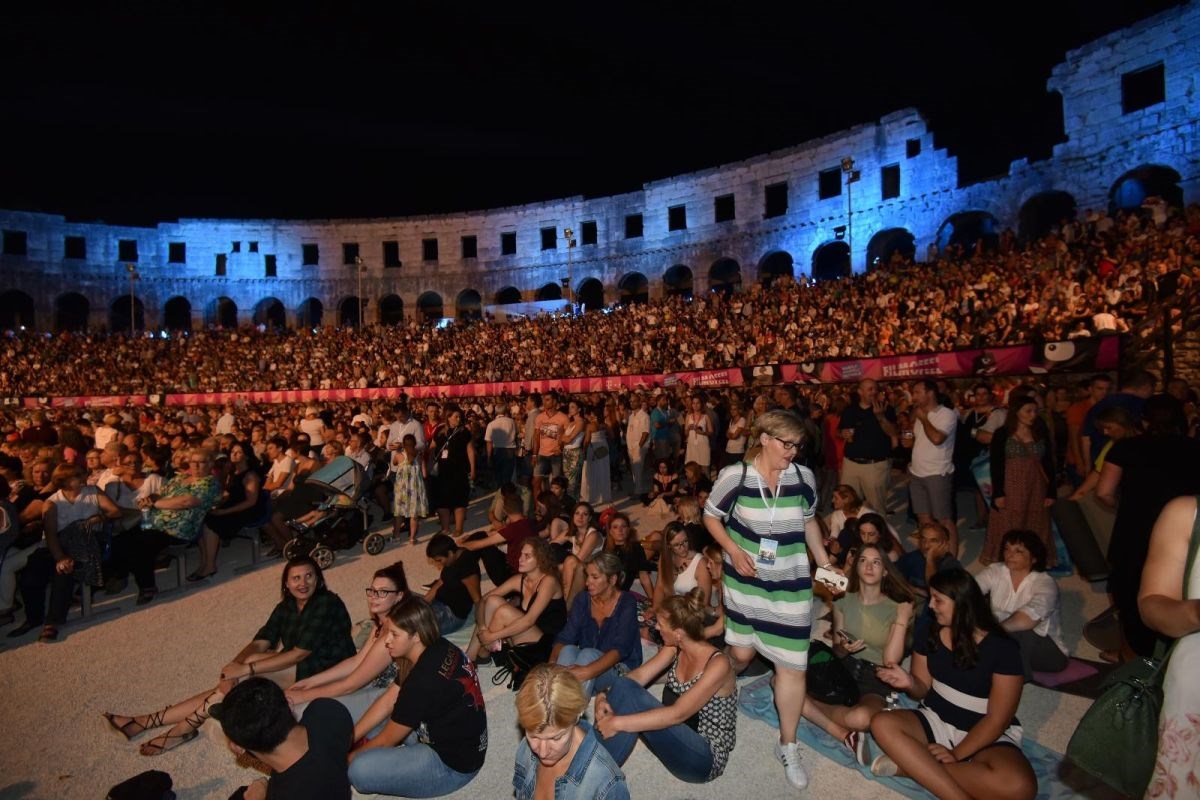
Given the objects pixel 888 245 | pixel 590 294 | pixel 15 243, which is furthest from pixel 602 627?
pixel 15 243

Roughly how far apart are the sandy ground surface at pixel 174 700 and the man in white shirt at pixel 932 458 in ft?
3.75

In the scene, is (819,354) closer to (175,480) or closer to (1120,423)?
(1120,423)

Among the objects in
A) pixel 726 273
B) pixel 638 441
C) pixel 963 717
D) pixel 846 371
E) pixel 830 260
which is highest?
pixel 830 260

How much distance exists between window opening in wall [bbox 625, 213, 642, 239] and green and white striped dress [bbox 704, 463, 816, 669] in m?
36.4

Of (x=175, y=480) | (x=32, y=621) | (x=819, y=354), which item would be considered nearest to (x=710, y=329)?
(x=819, y=354)

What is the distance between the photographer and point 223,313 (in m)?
47.8

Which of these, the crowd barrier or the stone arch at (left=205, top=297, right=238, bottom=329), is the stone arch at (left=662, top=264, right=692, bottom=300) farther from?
the stone arch at (left=205, top=297, right=238, bottom=329)

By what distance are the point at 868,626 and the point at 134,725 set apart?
4825 millimetres

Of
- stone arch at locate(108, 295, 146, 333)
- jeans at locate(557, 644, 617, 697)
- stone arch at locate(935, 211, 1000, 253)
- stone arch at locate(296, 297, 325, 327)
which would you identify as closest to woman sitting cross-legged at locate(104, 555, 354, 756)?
jeans at locate(557, 644, 617, 697)

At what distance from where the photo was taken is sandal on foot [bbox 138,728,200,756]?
4.11 m

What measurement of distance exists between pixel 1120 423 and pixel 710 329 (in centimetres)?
1817

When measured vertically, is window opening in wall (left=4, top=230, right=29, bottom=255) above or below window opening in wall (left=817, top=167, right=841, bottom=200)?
above

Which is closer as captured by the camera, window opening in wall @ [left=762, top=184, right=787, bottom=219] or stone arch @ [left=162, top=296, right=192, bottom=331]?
window opening in wall @ [left=762, top=184, right=787, bottom=219]

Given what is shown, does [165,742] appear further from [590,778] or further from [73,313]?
[73,313]
